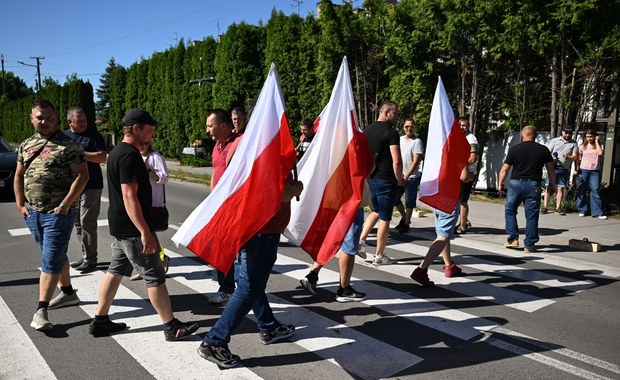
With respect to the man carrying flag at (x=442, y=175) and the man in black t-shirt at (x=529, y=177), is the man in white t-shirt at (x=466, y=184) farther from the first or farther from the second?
the man carrying flag at (x=442, y=175)

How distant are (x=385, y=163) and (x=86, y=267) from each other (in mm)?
4120

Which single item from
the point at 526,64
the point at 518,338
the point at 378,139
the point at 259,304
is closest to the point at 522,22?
the point at 526,64

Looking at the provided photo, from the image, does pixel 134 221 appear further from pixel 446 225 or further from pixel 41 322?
pixel 446 225

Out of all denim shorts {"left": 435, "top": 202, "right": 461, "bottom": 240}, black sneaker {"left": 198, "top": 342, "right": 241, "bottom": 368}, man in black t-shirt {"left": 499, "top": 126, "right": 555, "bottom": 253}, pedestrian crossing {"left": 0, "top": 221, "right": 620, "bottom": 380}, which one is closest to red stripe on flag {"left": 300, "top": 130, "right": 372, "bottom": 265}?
pedestrian crossing {"left": 0, "top": 221, "right": 620, "bottom": 380}

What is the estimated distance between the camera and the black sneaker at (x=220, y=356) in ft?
12.5

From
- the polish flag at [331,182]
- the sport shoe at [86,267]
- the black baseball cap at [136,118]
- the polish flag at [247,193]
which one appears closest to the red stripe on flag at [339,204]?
the polish flag at [331,182]

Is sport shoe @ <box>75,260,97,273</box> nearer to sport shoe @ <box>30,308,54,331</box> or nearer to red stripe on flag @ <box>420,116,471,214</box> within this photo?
sport shoe @ <box>30,308,54,331</box>

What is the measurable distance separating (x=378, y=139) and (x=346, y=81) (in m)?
1.49

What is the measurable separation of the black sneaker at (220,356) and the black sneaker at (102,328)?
108 cm

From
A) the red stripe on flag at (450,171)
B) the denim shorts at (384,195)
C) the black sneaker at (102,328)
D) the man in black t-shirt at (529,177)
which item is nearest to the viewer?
the black sneaker at (102,328)

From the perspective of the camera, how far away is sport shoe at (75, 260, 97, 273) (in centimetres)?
663

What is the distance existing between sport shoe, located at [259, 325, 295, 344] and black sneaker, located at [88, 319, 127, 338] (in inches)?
52.1

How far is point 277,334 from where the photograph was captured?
4.35 metres

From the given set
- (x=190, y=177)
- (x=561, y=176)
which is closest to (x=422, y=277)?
(x=561, y=176)
